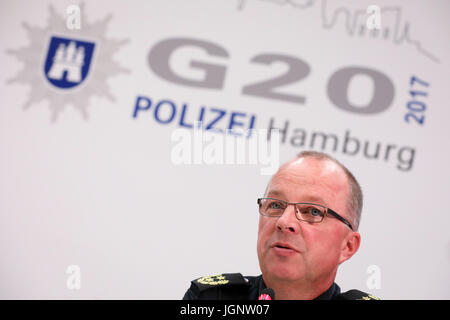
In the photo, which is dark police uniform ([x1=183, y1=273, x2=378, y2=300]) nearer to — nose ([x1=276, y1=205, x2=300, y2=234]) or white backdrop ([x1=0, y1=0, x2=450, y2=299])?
nose ([x1=276, y1=205, x2=300, y2=234])

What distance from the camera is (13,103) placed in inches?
133

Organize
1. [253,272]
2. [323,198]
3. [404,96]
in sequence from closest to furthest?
[323,198] < [253,272] < [404,96]

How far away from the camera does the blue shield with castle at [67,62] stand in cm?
337

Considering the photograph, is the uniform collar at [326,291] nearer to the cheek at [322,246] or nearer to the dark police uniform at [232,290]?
the dark police uniform at [232,290]

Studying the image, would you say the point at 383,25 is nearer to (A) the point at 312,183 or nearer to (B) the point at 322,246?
(A) the point at 312,183

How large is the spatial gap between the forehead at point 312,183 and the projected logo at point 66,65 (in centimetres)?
208

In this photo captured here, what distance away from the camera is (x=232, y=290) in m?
1.62

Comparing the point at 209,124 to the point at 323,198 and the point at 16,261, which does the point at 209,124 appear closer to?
the point at 16,261

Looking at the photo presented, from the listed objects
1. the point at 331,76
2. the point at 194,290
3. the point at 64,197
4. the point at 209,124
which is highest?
the point at 331,76

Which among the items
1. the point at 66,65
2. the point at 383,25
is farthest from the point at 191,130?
the point at 383,25

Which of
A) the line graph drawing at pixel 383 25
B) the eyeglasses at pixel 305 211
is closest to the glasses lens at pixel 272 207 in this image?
the eyeglasses at pixel 305 211

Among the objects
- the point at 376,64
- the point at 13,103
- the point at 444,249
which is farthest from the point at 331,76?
the point at 13,103

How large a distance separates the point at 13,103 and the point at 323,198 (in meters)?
2.60

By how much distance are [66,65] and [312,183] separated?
2405 millimetres
